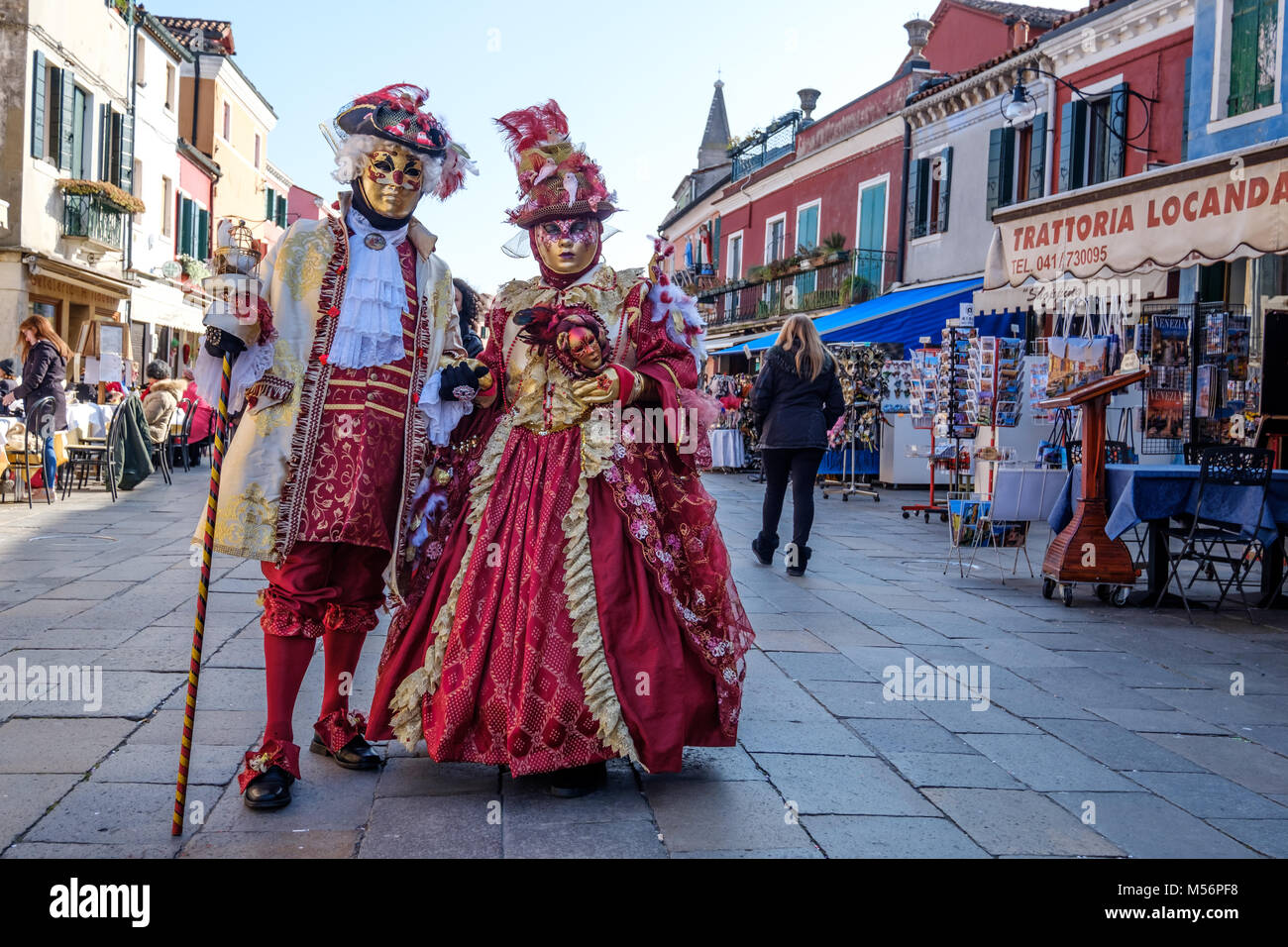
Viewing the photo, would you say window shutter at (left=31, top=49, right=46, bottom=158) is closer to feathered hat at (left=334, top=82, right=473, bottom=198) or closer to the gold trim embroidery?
feathered hat at (left=334, top=82, right=473, bottom=198)

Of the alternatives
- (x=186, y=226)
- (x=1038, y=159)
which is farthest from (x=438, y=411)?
(x=186, y=226)

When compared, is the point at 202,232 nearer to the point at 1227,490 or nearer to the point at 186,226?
the point at 186,226

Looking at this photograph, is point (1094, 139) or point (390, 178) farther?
point (1094, 139)

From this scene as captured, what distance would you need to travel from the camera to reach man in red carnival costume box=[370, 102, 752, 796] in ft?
9.97

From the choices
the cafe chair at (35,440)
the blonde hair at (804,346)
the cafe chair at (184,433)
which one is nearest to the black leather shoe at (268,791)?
the blonde hair at (804,346)

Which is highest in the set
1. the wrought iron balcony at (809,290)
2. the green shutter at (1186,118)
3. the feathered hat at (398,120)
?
the green shutter at (1186,118)

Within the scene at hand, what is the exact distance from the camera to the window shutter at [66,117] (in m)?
18.7

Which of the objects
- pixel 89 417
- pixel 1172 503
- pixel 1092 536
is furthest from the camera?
pixel 89 417

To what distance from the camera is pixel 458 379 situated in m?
3.19

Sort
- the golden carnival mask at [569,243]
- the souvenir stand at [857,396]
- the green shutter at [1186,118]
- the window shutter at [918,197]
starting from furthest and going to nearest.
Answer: the window shutter at [918,197], the souvenir stand at [857,396], the green shutter at [1186,118], the golden carnival mask at [569,243]

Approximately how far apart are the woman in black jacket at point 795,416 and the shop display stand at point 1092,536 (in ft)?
5.11

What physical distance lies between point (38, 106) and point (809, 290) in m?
14.0
